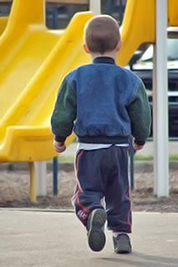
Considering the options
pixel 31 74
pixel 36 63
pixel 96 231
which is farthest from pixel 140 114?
pixel 36 63

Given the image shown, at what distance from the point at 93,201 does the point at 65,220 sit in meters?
1.63

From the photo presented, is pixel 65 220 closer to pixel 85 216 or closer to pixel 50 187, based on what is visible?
pixel 85 216

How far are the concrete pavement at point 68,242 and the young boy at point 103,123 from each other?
8.1 inches

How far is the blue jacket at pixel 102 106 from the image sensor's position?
16.0 feet

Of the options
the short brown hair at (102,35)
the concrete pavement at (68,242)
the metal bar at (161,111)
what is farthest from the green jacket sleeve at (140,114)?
the metal bar at (161,111)

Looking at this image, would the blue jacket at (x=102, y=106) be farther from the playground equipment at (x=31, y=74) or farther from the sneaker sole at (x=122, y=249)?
the playground equipment at (x=31, y=74)

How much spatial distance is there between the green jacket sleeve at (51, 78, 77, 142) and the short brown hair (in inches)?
10.6

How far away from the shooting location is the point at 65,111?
493cm

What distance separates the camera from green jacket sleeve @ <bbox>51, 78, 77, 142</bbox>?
493 cm

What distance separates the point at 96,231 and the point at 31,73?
17.1ft

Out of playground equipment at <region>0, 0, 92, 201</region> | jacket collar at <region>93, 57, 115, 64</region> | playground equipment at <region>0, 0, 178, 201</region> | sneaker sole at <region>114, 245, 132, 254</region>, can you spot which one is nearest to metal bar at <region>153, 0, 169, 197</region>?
playground equipment at <region>0, 0, 178, 201</region>

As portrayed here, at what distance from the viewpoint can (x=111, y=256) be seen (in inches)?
196

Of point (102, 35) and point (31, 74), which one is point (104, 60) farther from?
point (31, 74)

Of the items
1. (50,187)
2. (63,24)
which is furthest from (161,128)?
(63,24)
